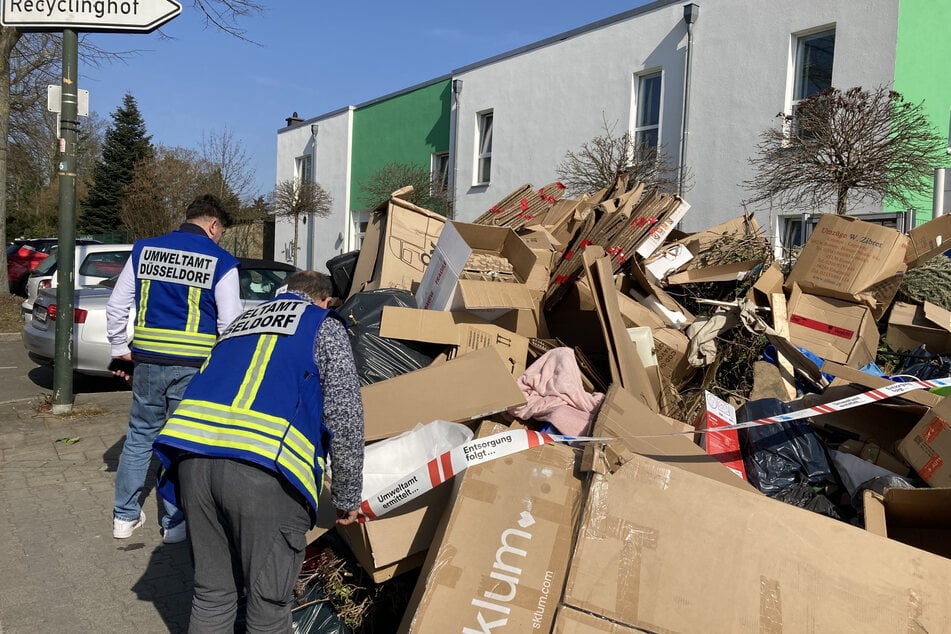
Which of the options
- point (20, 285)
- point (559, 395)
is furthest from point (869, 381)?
point (20, 285)

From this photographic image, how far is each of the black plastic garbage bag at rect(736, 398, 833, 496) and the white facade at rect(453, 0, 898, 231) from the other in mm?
8873

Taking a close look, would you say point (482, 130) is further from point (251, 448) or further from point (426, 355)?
point (251, 448)

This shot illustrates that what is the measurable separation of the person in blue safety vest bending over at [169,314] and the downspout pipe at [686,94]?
399 inches

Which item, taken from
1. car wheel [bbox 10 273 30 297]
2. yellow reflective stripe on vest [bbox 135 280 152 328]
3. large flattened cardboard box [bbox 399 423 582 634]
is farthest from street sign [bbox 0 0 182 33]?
car wheel [bbox 10 273 30 297]

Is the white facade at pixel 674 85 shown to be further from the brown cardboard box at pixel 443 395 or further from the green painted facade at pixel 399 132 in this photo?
the brown cardboard box at pixel 443 395

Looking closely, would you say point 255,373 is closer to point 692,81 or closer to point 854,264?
point 854,264

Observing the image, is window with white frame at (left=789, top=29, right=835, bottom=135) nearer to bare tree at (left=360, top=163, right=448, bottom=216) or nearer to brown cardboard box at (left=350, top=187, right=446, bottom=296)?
brown cardboard box at (left=350, top=187, right=446, bottom=296)

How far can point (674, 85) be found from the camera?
13.4m

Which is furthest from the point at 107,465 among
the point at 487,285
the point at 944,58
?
the point at 944,58

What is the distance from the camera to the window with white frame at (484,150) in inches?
722

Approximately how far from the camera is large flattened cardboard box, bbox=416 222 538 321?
167 inches

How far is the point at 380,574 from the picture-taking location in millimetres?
2975

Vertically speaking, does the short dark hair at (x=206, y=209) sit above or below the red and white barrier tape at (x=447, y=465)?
above

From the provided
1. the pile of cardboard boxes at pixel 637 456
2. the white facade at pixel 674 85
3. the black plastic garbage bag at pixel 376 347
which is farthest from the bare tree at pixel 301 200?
the black plastic garbage bag at pixel 376 347
